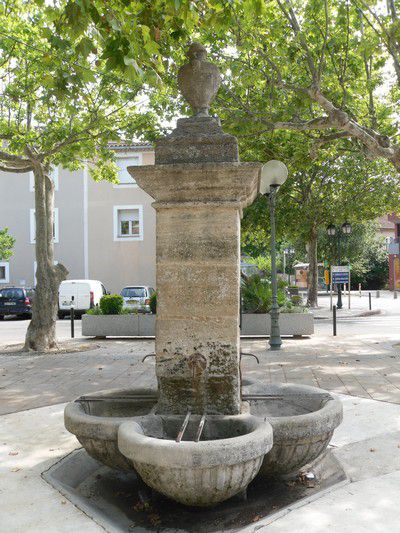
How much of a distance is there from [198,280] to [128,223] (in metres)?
28.2

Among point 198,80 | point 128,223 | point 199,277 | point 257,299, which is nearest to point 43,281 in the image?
point 257,299

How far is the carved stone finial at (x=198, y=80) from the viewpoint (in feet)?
14.2

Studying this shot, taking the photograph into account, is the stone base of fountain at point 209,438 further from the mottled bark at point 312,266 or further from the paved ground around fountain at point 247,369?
the mottled bark at point 312,266

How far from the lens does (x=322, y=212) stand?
25938mm

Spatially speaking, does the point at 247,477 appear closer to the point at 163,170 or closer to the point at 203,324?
the point at 203,324

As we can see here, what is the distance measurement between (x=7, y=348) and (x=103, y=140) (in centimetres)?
543

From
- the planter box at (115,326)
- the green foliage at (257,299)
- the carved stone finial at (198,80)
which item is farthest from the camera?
the green foliage at (257,299)

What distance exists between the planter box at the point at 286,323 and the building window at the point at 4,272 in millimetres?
22576

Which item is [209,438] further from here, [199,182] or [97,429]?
[199,182]

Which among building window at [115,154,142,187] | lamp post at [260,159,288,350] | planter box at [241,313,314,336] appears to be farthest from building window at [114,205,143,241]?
lamp post at [260,159,288,350]

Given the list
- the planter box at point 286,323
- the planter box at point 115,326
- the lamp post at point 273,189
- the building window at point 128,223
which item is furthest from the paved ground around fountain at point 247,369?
the building window at point 128,223

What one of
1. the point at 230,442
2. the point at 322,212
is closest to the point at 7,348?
the point at 230,442

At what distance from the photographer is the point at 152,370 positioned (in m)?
9.16

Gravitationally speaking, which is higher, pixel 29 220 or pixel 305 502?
pixel 29 220
